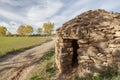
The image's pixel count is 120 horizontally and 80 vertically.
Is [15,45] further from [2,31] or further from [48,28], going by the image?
[2,31]

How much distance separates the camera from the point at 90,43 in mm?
12352

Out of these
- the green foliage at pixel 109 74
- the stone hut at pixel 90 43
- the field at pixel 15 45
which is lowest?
the field at pixel 15 45

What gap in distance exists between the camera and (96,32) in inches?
480

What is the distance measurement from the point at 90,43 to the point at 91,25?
1.06 m

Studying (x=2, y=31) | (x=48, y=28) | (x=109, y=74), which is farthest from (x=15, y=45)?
(x=2, y=31)

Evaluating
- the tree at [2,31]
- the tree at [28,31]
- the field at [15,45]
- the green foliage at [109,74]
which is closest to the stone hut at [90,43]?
the green foliage at [109,74]

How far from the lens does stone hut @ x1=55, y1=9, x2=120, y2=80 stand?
11.5 metres

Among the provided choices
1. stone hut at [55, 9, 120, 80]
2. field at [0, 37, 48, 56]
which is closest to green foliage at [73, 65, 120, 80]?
stone hut at [55, 9, 120, 80]

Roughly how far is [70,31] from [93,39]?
1725 mm

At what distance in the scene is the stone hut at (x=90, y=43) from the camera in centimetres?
1155

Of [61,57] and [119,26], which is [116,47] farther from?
[61,57]

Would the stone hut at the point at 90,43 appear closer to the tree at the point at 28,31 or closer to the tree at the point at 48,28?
the tree at the point at 48,28

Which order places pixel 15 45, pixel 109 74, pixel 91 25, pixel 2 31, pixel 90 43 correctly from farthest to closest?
pixel 2 31, pixel 15 45, pixel 91 25, pixel 90 43, pixel 109 74

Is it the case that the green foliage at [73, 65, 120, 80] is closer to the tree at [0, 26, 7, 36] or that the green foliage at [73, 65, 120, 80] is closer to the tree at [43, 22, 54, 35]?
the tree at [43, 22, 54, 35]
